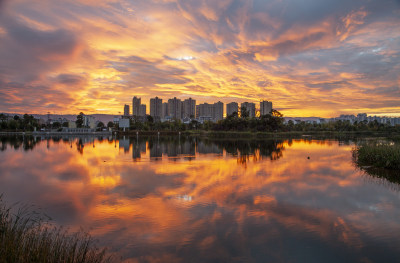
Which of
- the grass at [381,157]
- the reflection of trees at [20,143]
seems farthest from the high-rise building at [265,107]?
the grass at [381,157]

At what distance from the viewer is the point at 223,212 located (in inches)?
370

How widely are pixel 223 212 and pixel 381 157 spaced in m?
15.7

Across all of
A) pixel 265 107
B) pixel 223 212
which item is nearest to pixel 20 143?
pixel 223 212

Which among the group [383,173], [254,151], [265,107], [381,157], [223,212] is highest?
[265,107]

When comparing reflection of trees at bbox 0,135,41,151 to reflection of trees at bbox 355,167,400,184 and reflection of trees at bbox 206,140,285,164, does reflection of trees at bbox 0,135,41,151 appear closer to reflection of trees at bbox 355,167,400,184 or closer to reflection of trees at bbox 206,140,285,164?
reflection of trees at bbox 206,140,285,164

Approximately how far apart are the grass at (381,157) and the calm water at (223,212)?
8.48 feet

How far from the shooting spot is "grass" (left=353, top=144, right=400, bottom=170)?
17.8 metres

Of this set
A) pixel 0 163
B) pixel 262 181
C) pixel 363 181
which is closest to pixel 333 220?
pixel 262 181

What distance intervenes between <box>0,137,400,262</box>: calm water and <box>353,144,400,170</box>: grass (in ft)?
8.48

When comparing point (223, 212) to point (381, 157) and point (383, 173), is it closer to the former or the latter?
point (383, 173)

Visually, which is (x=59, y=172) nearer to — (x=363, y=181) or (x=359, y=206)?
(x=359, y=206)

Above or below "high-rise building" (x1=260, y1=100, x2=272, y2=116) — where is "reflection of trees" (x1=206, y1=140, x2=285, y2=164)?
below

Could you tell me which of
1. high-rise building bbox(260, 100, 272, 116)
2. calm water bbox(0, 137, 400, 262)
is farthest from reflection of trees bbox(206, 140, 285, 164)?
high-rise building bbox(260, 100, 272, 116)

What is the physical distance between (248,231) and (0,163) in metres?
21.4
